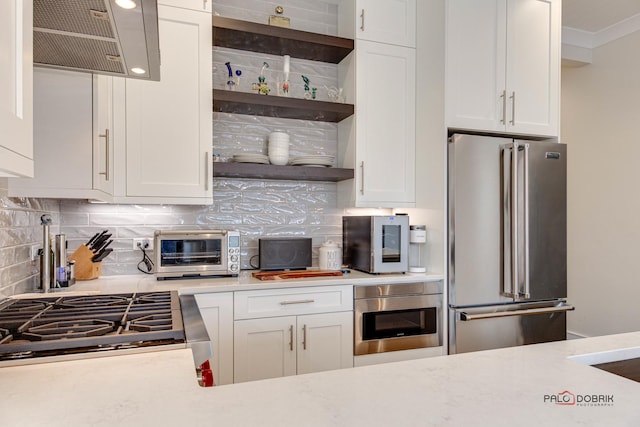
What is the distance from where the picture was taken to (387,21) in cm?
277

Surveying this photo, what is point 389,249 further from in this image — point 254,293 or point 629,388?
point 629,388

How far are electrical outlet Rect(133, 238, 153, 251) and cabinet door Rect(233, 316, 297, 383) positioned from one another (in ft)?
2.69

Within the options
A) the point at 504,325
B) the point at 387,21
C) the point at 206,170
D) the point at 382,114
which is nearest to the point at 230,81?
the point at 206,170

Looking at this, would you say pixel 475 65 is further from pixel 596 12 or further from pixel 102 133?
pixel 102 133

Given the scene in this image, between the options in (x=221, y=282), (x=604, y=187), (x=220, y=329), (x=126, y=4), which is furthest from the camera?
(x=604, y=187)

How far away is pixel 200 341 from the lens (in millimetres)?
1113

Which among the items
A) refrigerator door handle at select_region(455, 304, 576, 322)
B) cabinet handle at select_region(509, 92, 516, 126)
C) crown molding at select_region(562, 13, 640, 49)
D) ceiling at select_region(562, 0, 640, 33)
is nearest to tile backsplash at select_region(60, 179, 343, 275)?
refrigerator door handle at select_region(455, 304, 576, 322)

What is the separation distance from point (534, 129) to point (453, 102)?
0.68 m

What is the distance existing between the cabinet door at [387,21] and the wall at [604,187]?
205 cm

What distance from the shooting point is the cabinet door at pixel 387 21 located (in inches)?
107

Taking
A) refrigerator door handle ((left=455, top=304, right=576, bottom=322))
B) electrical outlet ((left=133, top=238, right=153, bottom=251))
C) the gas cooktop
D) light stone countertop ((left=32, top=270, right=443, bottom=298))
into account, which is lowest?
refrigerator door handle ((left=455, top=304, right=576, bottom=322))

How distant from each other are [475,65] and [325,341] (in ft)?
6.42

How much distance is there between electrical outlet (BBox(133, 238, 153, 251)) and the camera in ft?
8.21

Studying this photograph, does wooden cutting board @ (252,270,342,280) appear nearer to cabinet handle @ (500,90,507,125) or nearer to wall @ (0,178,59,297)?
wall @ (0,178,59,297)
